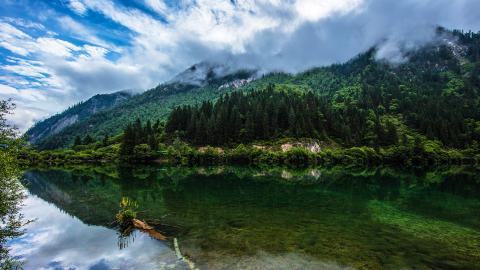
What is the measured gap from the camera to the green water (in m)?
20.5

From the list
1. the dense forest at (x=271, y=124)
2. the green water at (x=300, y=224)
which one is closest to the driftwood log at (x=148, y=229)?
the green water at (x=300, y=224)

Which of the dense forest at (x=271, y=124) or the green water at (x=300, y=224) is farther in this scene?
the dense forest at (x=271, y=124)

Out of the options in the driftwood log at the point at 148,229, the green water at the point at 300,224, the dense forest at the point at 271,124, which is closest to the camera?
the green water at the point at 300,224

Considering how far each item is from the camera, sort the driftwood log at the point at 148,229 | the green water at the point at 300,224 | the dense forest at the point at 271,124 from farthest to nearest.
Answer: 1. the dense forest at the point at 271,124
2. the driftwood log at the point at 148,229
3. the green water at the point at 300,224

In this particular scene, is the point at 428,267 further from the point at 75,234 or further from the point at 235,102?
the point at 235,102

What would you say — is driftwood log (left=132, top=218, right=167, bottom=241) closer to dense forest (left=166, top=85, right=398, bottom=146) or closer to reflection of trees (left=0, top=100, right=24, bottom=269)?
reflection of trees (left=0, top=100, right=24, bottom=269)

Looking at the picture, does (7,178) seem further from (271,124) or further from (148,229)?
(271,124)

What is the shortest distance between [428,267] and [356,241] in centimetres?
581

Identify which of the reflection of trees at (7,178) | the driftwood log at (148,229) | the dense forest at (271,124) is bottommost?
the driftwood log at (148,229)

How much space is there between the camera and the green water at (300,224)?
20.5 metres

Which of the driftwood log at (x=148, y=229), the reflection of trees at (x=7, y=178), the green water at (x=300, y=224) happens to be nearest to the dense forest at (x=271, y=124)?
the green water at (x=300, y=224)

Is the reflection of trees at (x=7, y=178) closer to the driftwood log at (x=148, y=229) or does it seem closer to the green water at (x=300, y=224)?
the green water at (x=300, y=224)

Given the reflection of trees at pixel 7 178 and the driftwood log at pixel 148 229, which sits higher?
the reflection of trees at pixel 7 178

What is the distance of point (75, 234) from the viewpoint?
28.4m
